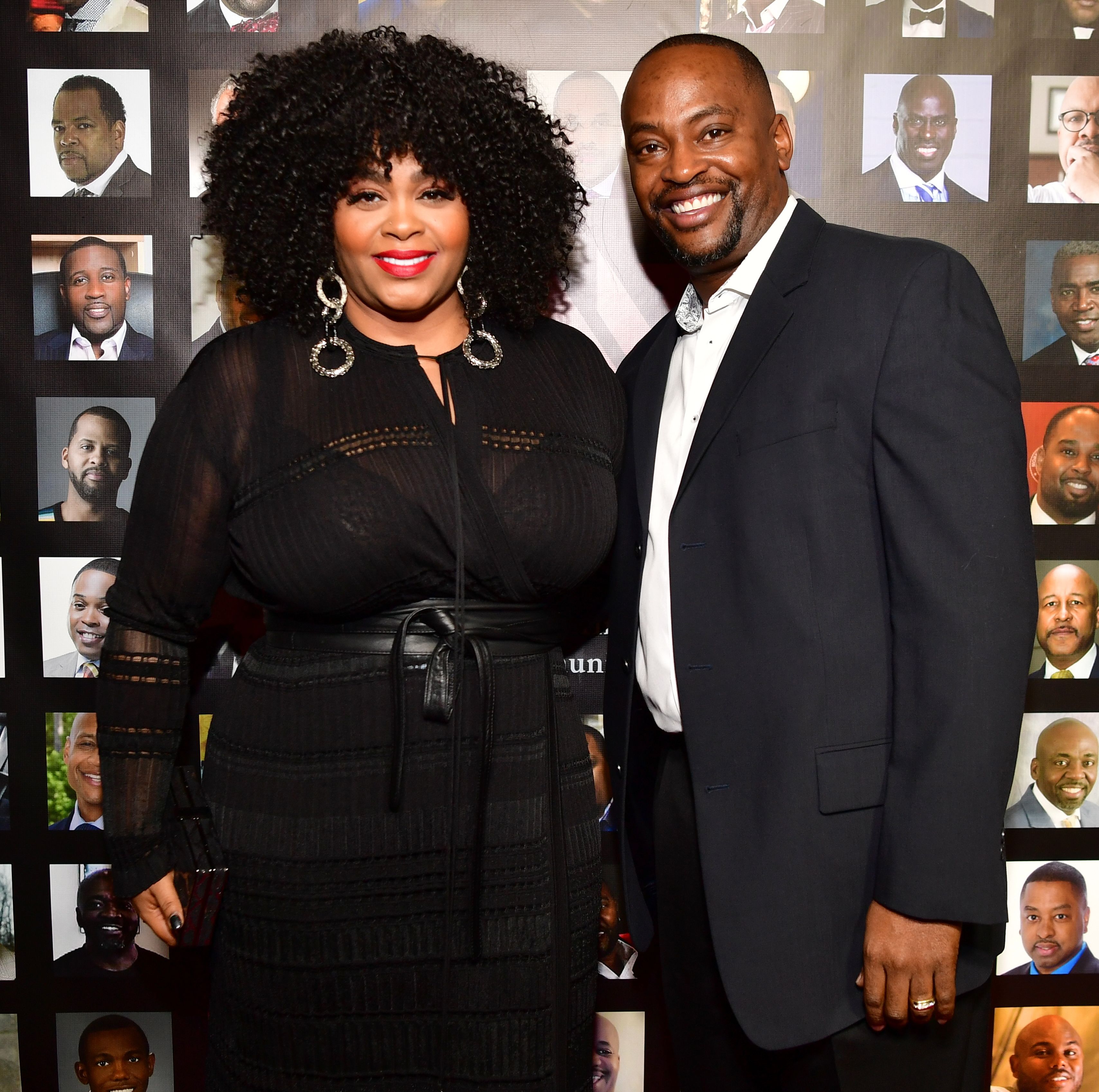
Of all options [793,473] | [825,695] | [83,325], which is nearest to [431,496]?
[793,473]

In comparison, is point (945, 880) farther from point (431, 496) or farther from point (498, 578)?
point (431, 496)

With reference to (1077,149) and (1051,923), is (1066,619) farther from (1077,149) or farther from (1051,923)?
(1077,149)

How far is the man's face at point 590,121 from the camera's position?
2047 mm

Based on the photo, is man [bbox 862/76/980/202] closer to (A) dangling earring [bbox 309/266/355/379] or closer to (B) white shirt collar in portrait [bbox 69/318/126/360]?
(A) dangling earring [bbox 309/266/355/379]

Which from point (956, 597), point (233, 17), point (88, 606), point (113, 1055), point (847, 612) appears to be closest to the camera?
point (956, 597)

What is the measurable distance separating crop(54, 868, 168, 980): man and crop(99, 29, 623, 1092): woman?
0.65m

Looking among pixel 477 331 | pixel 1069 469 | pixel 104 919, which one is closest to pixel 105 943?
pixel 104 919

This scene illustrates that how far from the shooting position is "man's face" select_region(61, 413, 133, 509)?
2082mm

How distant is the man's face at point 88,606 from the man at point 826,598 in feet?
3.89

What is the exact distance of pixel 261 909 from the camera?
1.53 m

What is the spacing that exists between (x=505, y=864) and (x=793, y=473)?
2.45ft

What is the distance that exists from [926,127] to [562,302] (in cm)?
84

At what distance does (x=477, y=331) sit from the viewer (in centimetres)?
169

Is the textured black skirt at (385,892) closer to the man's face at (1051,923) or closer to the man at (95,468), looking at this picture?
the man at (95,468)
